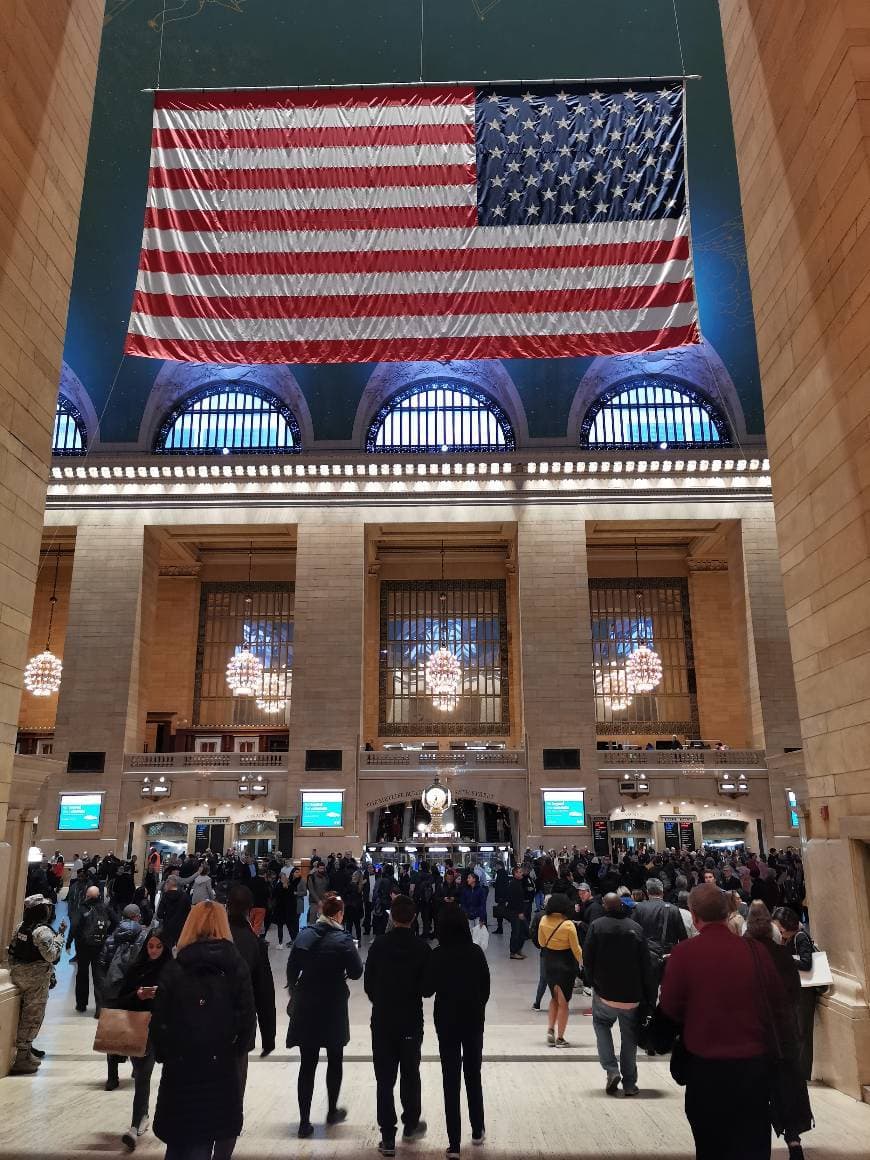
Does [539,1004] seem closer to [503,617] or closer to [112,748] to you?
[112,748]

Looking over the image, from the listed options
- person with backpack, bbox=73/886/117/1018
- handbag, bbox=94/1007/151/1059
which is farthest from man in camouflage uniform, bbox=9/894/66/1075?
person with backpack, bbox=73/886/117/1018

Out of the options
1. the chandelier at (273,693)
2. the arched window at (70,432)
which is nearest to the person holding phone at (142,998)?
the arched window at (70,432)

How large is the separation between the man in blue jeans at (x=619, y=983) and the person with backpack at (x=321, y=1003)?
1.71 m

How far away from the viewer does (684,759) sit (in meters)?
23.2

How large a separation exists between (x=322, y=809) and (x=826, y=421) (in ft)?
63.6

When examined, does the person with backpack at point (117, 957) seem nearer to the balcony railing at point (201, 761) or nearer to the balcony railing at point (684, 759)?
the balcony railing at point (201, 761)

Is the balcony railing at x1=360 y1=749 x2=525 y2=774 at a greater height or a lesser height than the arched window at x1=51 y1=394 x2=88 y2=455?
lesser

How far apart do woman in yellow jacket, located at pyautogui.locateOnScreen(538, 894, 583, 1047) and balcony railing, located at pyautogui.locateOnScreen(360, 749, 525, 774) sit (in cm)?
1628

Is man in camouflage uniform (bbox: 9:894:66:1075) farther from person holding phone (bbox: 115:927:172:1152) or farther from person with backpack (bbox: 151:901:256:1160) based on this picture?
person with backpack (bbox: 151:901:256:1160)

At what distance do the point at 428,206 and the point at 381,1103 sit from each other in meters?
7.65

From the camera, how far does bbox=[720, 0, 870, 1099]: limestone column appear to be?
196 inches

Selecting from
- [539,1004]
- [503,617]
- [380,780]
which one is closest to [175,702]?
[380,780]

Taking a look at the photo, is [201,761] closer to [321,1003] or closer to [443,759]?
[443,759]

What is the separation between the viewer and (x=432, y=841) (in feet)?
65.0
